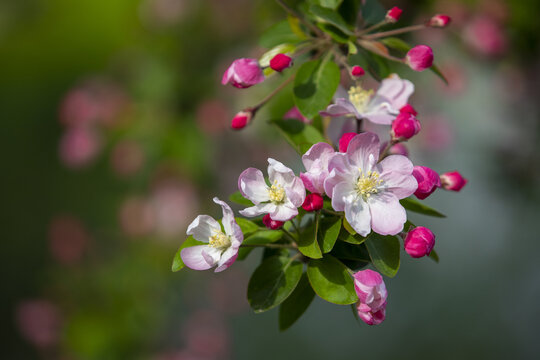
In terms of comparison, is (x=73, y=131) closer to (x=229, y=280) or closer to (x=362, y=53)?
(x=229, y=280)

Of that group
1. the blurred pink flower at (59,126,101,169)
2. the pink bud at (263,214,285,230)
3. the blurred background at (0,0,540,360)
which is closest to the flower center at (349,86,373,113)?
the pink bud at (263,214,285,230)

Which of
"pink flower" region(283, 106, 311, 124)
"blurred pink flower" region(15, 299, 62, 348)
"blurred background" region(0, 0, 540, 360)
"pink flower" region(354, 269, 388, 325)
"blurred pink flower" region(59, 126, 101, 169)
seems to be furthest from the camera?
"blurred pink flower" region(15, 299, 62, 348)

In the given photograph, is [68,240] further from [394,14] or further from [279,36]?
[394,14]

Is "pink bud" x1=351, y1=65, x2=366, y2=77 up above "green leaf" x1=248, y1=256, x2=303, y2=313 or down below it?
above

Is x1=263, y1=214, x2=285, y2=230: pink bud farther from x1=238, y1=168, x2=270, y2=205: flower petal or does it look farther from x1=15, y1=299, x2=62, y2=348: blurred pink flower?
x1=15, y1=299, x2=62, y2=348: blurred pink flower

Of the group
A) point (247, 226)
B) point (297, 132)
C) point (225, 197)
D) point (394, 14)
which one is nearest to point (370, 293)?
point (247, 226)

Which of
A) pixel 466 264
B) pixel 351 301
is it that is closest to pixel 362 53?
pixel 351 301
